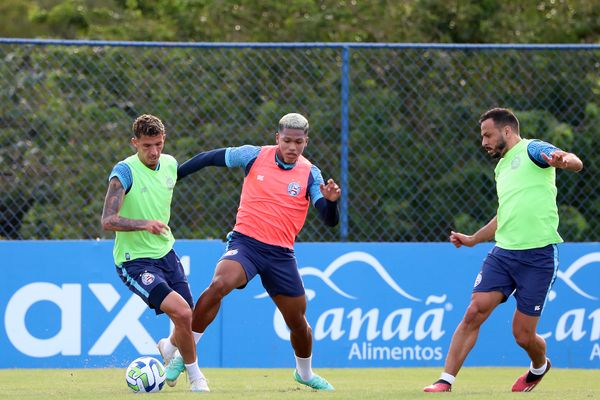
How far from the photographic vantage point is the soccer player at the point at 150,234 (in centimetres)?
873

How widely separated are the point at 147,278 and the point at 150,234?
407mm

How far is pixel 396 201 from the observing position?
1358 cm

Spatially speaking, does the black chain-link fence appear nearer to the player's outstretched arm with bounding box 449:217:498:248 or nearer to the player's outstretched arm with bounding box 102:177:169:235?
the player's outstretched arm with bounding box 449:217:498:248

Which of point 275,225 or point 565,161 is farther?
point 275,225

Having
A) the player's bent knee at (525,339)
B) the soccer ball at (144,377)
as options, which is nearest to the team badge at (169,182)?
the soccer ball at (144,377)

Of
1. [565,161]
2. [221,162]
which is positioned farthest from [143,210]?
[565,161]

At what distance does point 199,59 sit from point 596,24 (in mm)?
7942

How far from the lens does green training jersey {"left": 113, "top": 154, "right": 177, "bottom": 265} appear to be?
9133 millimetres

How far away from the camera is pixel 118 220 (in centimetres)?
871

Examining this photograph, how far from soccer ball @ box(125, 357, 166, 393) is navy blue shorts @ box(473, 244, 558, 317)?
2512 mm

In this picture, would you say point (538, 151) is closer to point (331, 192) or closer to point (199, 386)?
point (331, 192)

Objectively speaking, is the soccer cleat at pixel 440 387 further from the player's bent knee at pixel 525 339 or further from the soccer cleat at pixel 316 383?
the soccer cleat at pixel 316 383

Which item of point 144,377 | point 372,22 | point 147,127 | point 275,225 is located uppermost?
point 372,22

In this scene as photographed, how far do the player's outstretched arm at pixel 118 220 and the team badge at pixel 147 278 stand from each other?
0.46 m
